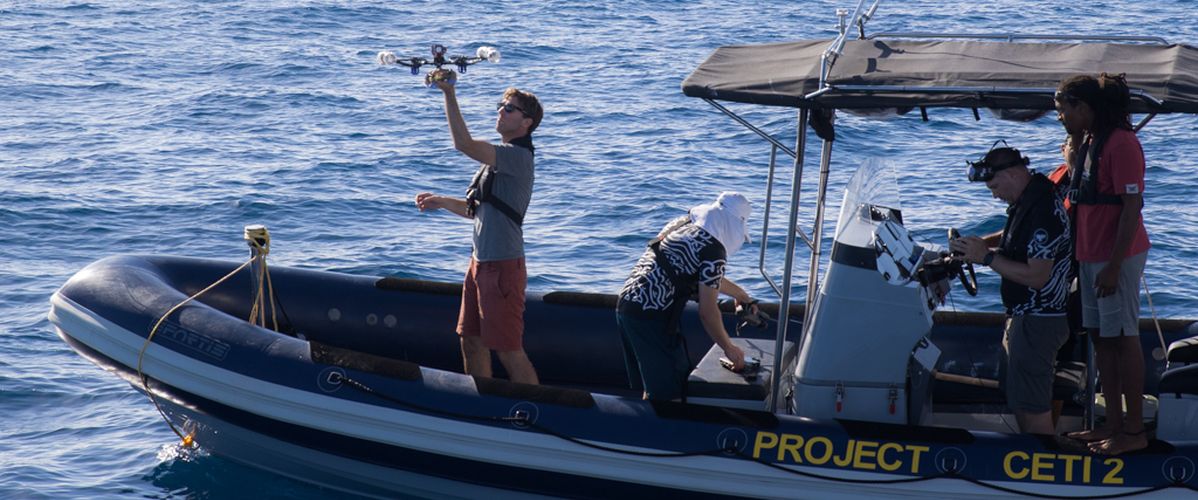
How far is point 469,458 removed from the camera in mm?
5324

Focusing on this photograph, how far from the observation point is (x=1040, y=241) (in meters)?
4.76

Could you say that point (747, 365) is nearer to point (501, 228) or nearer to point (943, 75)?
point (501, 228)

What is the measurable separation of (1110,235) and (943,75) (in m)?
0.79

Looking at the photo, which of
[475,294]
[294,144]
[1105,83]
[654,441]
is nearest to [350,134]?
[294,144]

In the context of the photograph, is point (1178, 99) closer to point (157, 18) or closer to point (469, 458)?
point (469, 458)

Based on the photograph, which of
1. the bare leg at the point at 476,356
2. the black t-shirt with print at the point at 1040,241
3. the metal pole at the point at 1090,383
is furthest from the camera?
the bare leg at the point at 476,356

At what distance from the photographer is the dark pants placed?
5.19 metres

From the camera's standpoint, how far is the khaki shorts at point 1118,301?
477 centimetres

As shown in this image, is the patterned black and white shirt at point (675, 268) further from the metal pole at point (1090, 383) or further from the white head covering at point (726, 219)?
the metal pole at point (1090, 383)

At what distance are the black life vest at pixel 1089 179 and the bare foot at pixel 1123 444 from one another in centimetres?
85

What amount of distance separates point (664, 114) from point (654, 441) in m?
9.46

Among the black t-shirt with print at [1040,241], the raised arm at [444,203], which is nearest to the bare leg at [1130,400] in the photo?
the black t-shirt with print at [1040,241]

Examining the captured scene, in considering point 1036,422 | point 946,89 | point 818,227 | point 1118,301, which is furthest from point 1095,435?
point 946,89

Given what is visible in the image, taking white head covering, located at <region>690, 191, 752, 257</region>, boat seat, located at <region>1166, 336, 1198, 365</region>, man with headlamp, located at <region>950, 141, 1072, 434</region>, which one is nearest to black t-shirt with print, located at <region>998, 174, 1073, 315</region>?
man with headlamp, located at <region>950, 141, 1072, 434</region>
